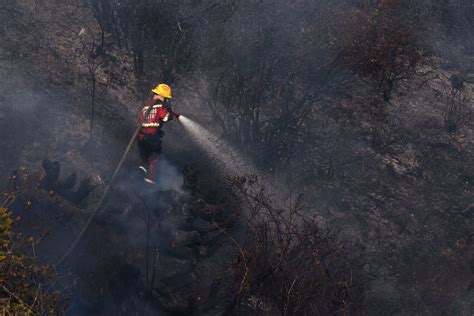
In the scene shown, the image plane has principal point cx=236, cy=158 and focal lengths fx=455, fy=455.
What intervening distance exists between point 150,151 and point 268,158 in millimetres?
2084

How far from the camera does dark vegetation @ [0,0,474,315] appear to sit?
525cm

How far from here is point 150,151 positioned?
6.43 metres

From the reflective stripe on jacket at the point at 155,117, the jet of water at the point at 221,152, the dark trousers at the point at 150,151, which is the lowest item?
the jet of water at the point at 221,152

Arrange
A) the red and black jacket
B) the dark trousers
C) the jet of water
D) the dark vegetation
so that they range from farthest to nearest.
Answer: the jet of water
the dark trousers
the red and black jacket
the dark vegetation

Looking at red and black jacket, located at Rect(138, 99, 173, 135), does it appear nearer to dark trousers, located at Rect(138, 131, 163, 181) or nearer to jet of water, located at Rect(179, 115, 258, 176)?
dark trousers, located at Rect(138, 131, 163, 181)

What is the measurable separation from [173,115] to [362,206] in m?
3.34

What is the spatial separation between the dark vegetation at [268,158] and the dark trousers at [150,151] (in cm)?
31

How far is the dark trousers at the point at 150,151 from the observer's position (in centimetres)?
630

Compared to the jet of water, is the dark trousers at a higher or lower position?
higher

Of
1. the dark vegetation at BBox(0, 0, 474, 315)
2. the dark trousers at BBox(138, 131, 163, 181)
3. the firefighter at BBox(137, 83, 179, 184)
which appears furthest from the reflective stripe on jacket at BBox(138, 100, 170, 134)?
the dark vegetation at BBox(0, 0, 474, 315)

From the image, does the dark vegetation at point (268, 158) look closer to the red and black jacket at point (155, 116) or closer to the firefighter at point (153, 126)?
the firefighter at point (153, 126)

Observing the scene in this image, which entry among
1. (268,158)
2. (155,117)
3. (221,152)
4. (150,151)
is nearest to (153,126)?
(155,117)

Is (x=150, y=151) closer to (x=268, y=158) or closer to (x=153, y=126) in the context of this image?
(x=153, y=126)

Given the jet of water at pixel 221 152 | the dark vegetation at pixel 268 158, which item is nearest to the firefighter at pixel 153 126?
the dark vegetation at pixel 268 158
